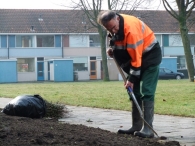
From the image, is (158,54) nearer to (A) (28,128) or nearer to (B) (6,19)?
(A) (28,128)

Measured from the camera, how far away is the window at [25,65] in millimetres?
64719

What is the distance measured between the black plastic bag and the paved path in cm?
59

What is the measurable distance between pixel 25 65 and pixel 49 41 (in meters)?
4.46

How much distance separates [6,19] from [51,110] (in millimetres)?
56739

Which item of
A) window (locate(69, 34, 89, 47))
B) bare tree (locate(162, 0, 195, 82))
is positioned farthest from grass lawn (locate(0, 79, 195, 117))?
window (locate(69, 34, 89, 47))

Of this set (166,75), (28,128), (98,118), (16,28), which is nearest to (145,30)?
(28,128)

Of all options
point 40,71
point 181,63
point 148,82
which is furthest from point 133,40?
point 181,63

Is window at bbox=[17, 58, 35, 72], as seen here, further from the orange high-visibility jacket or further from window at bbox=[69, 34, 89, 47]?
the orange high-visibility jacket

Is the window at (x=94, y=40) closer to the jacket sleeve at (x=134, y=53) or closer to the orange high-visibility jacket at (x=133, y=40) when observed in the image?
the orange high-visibility jacket at (x=133, y=40)

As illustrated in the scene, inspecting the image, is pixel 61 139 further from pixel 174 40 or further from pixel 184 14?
pixel 174 40

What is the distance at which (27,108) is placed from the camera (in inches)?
371

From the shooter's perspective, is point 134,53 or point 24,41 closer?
point 134,53

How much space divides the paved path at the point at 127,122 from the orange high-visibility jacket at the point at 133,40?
1.14 m

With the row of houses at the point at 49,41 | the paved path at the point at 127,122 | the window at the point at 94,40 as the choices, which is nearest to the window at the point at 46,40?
the row of houses at the point at 49,41
